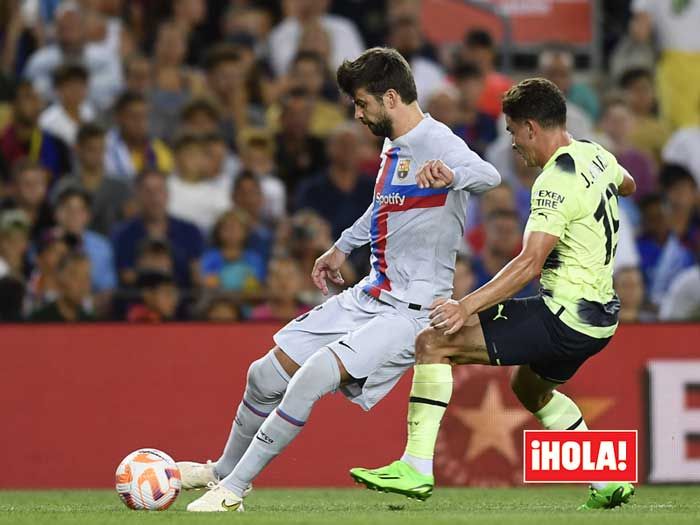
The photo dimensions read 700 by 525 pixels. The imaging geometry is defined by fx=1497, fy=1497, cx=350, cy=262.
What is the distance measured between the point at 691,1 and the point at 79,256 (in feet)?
23.2

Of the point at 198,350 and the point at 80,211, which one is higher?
the point at 80,211

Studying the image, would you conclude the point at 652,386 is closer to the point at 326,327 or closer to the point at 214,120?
the point at 326,327

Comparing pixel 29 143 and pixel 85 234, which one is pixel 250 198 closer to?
pixel 85 234

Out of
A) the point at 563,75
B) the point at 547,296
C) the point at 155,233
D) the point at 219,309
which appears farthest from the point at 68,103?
the point at 547,296

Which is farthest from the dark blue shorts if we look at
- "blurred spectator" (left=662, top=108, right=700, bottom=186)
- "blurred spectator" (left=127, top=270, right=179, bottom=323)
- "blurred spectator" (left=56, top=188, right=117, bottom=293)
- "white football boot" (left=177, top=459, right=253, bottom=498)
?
"blurred spectator" (left=662, top=108, right=700, bottom=186)

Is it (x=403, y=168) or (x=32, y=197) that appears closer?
(x=403, y=168)

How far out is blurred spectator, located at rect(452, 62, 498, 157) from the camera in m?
14.0

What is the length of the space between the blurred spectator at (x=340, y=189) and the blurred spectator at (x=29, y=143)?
6.90 ft

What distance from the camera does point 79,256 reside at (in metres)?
11.2

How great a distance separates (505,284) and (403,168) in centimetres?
84

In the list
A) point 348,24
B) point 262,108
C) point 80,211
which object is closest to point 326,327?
point 80,211

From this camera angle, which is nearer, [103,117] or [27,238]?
[27,238]

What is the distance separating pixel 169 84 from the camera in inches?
548

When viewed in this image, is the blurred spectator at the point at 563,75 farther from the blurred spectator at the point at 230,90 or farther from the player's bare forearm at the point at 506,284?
the player's bare forearm at the point at 506,284
